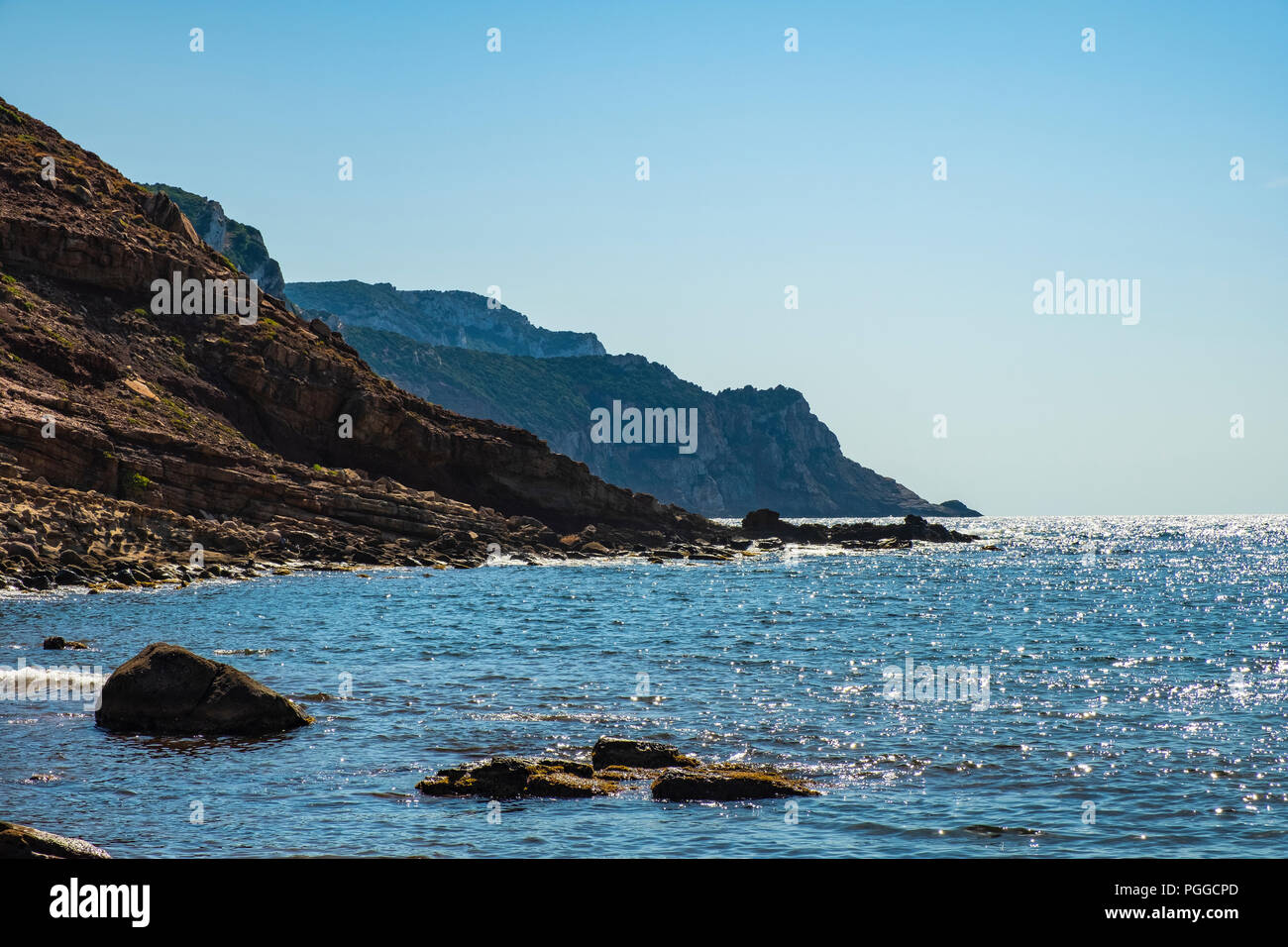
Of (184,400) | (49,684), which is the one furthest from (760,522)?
(49,684)

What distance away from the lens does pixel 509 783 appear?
16.1 metres

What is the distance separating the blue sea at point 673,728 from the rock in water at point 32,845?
1.91 m

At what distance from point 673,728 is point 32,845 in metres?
13.6

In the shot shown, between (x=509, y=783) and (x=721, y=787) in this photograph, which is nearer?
(x=509, y=783)

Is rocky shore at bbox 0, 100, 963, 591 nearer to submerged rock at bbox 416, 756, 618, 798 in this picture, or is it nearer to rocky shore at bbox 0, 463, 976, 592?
rocky shore at bbox 0, 463, 976, 592

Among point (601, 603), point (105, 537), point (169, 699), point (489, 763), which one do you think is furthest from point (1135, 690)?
point (105, 537)

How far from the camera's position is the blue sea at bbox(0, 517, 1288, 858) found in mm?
14102

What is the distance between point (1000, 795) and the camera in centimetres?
1664

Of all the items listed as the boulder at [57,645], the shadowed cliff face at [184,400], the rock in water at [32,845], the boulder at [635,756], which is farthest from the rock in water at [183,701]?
the shadowed cliff face at [184,400]

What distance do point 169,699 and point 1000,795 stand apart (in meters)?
15.0

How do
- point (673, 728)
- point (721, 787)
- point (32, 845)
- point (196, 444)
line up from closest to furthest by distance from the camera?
point (32, 845) → point (721, 787) → point (673, 728) → point (196, 444)

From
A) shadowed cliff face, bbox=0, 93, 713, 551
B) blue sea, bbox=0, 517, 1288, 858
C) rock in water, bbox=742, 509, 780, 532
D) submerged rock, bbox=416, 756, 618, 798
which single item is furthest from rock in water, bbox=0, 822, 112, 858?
rock in water, bbox=742, 509, 780, 532

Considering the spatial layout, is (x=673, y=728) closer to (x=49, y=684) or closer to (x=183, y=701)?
(x=183, y=701)

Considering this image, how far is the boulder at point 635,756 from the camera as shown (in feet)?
58.5
